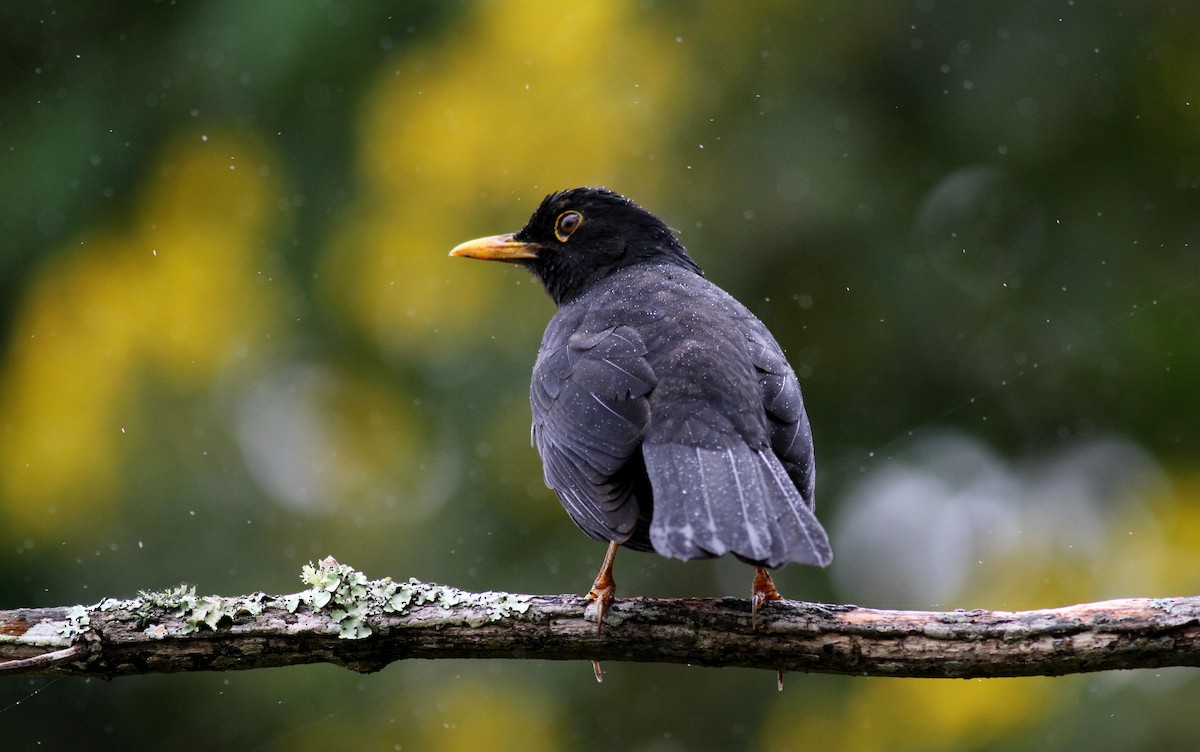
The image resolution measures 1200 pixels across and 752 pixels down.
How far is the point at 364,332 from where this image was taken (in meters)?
7.37

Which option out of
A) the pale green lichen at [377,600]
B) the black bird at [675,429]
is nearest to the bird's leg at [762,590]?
the black bird at [675,429]

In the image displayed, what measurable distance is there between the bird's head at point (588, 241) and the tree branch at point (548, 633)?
222cm

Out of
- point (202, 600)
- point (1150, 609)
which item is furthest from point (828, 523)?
point (202, 600)

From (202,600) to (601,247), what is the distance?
8.71 feet

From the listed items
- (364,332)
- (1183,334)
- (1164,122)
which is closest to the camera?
(364,332)

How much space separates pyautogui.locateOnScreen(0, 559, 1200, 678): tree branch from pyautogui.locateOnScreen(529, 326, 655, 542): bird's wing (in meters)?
0.36

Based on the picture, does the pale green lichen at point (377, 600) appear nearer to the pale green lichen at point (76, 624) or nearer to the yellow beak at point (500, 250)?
the pale green lichen at point (76, 624)

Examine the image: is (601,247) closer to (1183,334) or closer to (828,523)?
(828,523)

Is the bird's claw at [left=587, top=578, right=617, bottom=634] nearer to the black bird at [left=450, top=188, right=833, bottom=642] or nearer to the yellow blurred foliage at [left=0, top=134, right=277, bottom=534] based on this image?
the black bird at [left=450, top=188, right=833, bottom=642]

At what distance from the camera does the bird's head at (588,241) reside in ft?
18.3

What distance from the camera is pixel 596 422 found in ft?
13.6

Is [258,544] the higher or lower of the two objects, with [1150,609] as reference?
higher

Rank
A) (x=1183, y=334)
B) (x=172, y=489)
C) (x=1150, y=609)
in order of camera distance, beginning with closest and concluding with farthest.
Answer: (x=1150, y=609) → (x=172, y=489) → (x=1183, y=334)

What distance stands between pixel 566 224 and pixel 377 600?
255 centimetres
